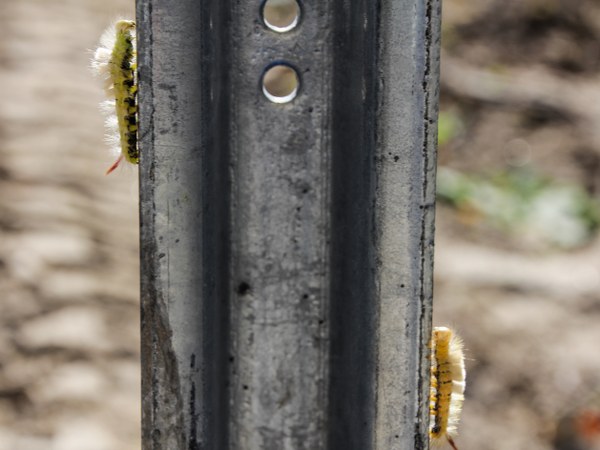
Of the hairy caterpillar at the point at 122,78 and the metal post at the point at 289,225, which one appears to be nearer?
the metal post at the point at 289,225

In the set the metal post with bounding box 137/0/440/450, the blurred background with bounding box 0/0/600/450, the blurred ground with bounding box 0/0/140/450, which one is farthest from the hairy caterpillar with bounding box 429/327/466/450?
the blurred background with bounding box 0/0/600/450

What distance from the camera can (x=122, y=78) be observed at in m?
1.40

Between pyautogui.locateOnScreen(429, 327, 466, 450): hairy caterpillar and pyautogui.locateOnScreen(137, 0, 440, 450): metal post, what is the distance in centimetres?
13

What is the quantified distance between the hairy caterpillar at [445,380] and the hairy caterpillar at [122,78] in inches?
19.5

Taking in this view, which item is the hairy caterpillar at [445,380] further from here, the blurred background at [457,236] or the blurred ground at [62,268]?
the blurred background at [457,236]

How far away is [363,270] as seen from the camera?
1.27 metres

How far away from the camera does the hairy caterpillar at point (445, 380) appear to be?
1389 mm

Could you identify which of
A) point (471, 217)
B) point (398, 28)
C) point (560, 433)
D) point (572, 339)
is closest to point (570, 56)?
point (471, 217)

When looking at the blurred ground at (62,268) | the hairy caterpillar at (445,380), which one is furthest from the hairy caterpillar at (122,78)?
the hairy caterpillar at (445,380)

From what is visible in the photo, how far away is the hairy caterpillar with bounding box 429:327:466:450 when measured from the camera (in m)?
1.39

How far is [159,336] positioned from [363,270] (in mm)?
268

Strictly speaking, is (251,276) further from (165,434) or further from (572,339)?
(572,339)

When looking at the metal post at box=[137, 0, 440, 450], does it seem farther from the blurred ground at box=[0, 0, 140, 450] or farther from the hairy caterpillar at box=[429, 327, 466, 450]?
the blurred ground at box=[0, 0, 140, 450]

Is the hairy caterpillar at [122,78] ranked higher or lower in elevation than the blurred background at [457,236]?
higher
